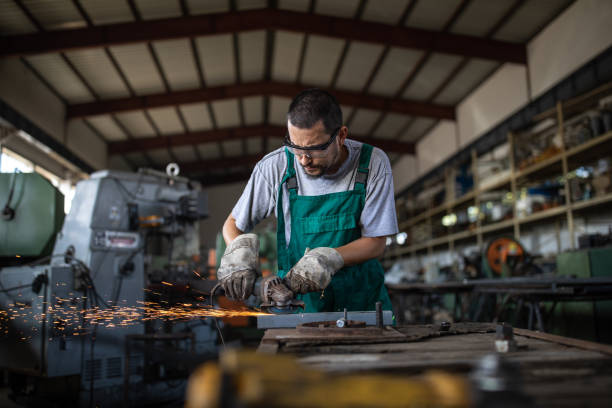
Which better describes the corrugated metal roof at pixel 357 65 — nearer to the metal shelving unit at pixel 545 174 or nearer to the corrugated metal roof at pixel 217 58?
the corrugated metal roof at pixel 217 58

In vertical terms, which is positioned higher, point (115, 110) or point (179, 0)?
point (179, 0)

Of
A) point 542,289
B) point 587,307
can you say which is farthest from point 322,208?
point 587,307

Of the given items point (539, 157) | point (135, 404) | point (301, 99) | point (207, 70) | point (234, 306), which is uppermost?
point (207, 70)

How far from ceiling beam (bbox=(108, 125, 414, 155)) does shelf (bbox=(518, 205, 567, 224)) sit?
19.4 ft

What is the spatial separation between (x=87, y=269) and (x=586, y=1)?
6.44 m

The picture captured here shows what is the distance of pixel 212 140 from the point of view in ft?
40.4

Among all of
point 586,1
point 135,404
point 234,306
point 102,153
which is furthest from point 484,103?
point 102,153

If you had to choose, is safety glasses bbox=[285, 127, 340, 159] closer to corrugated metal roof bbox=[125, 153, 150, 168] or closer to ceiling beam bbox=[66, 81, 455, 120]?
ceiling beam bbox=[66, 81, 455, 120]

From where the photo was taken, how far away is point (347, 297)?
6.21ft

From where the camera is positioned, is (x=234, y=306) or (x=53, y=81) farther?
(x=53, y=81)

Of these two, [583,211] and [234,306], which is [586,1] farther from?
[234,306]

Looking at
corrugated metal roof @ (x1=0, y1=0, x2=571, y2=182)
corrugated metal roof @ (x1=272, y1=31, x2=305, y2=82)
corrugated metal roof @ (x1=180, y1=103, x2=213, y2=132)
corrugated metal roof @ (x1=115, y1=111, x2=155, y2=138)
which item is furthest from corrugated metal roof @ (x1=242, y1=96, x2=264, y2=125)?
corrugated metal roof @ (x1=115, y1=111, x2=155, y2=138)

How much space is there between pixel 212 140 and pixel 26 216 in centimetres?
927

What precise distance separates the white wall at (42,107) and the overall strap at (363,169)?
23.5 ft
